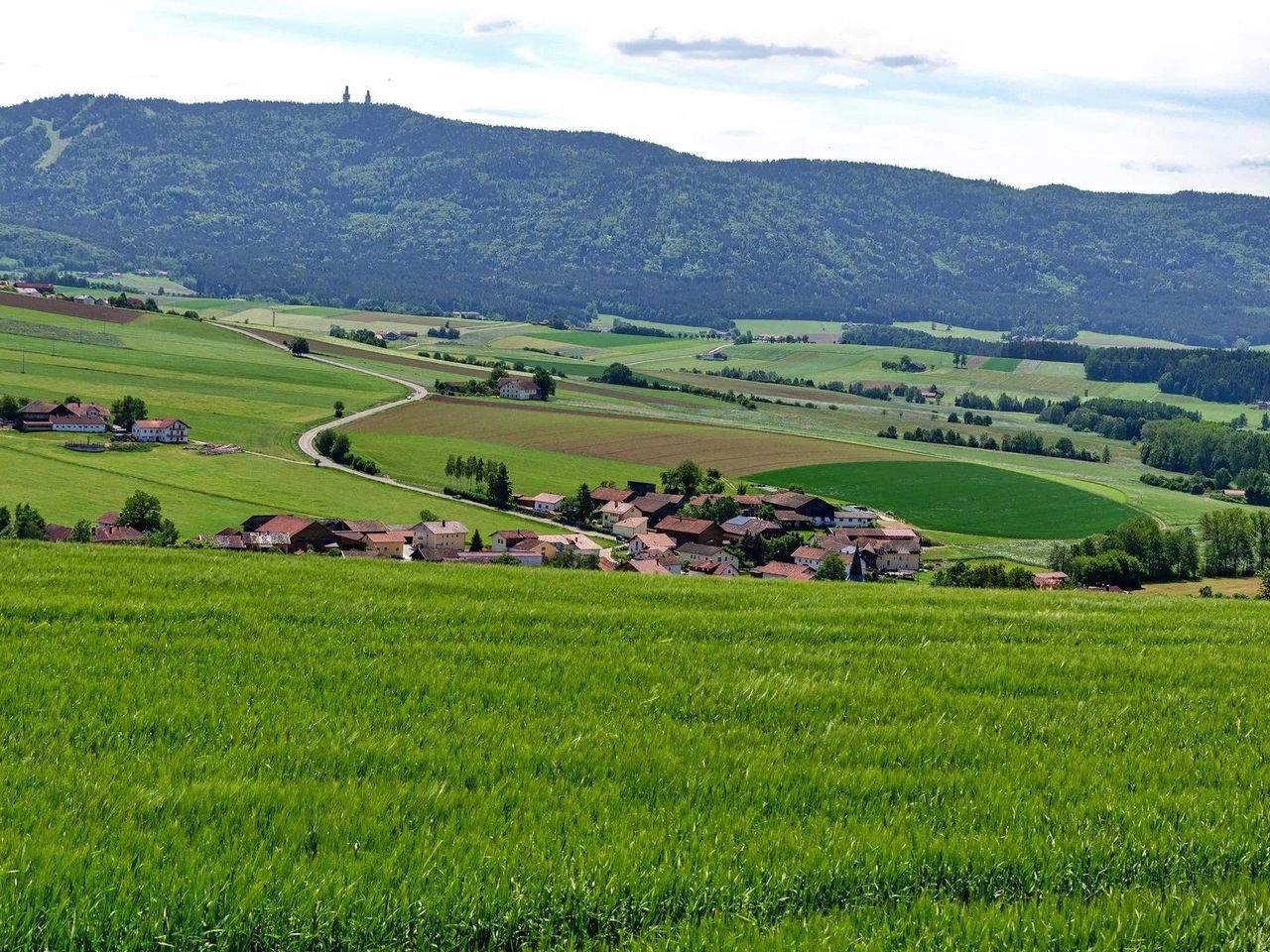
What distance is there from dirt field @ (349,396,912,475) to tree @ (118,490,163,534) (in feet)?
149

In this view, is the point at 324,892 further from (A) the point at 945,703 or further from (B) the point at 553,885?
(A) the point at 945,703

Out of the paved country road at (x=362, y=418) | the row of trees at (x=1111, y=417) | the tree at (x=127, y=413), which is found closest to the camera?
the paved country road at (x=362, y=418)

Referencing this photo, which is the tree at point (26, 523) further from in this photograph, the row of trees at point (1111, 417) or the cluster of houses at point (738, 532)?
the row of trees at point (1111, 417)

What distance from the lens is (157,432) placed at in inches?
4070

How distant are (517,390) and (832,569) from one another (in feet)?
273

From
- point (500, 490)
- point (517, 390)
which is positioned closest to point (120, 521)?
point (500, 490)

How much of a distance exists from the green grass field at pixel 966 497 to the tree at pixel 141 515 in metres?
56.4

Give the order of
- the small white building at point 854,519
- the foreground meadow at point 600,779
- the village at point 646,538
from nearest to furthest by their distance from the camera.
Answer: the foreground meadow at point 600,779 → the village at point 646,538 → the small white building at point 854,519

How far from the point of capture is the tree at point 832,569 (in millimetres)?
74188

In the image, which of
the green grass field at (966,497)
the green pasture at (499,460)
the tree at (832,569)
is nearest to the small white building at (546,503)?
the green pasture at (499,460)

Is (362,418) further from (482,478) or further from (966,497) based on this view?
(966,497)

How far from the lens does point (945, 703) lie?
12102mm

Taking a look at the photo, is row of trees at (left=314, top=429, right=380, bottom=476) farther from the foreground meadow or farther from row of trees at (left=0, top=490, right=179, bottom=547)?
the foreground meadow

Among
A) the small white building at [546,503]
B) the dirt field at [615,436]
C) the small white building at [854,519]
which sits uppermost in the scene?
the dirt field at [615,436]
